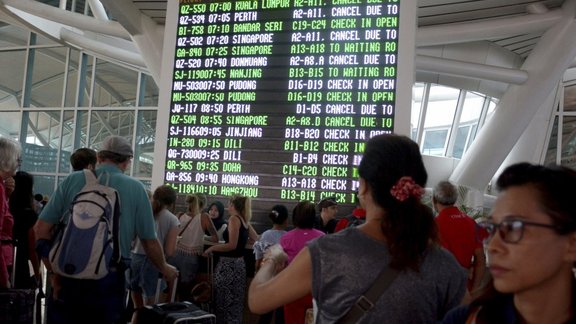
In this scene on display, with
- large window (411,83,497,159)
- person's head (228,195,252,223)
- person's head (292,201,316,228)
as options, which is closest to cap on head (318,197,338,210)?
person's head (228,195,252,223)

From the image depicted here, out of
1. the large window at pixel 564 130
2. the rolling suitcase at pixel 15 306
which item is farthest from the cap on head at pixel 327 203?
the large window at pixel 564 130

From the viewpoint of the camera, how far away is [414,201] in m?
1.90

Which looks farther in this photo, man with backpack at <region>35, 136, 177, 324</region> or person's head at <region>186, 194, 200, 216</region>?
person's head at <region>186, 194, 200, 216</region>

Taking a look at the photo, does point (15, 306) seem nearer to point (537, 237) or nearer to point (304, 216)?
point (304, 216)

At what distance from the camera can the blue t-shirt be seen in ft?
10.8

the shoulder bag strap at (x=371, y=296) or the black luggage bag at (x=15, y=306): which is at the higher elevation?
the shoulder bag strap at (x=371, y=296)

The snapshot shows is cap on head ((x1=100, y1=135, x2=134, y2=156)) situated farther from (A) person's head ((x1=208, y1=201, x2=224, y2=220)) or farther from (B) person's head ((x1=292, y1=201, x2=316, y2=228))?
(A) person's head ((x1=208, y1=201, x2=224, y2=220))

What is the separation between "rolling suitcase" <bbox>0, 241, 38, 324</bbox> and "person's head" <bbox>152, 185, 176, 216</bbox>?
2.10m

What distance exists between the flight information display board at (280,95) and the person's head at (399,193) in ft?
15.4

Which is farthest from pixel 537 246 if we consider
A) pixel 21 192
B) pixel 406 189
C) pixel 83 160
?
pixel 21 192

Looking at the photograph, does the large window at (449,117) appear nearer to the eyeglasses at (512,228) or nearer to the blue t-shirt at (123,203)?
the blue t-shirt at (123,203)

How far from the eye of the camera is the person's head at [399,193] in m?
1.86

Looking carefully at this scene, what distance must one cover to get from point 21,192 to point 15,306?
151 cm

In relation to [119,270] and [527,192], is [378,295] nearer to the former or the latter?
[527,192]
